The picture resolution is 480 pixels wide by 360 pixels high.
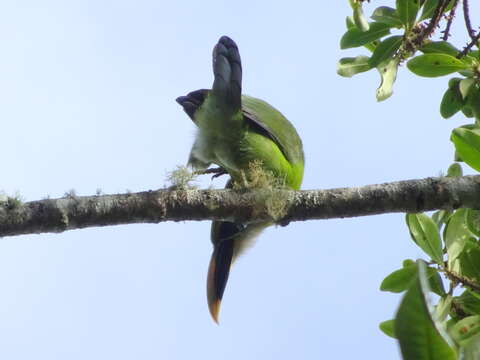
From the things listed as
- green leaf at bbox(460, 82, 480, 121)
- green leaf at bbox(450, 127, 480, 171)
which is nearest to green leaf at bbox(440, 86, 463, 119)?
green leaf at bbox(460, 82, 480, 121)

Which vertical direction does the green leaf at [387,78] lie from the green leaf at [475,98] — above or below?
above

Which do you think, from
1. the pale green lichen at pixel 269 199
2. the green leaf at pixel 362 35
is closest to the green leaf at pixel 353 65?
the green leaf at pixel 362 35

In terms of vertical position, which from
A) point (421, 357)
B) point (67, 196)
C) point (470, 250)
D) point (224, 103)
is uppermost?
point (224, 103)

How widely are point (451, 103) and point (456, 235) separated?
55 centimetres

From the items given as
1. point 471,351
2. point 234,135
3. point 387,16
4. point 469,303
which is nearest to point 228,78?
point 234,135

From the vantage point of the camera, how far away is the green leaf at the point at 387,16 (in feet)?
8.27

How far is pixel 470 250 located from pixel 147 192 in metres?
1.17

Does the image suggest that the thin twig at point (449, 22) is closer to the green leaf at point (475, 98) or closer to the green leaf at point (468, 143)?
the green leaf at point (475, 98)

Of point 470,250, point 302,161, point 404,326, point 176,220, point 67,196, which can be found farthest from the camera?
point 302,161

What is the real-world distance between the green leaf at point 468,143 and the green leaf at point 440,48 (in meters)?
0.53

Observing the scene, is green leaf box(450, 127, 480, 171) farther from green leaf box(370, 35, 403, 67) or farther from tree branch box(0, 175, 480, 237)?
green leaf box(370, 35, 403, 67)

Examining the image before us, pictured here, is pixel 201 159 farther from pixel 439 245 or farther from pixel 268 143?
pixel 439 245

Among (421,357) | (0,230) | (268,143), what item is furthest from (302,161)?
(421,357)

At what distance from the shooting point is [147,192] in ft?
6.79
